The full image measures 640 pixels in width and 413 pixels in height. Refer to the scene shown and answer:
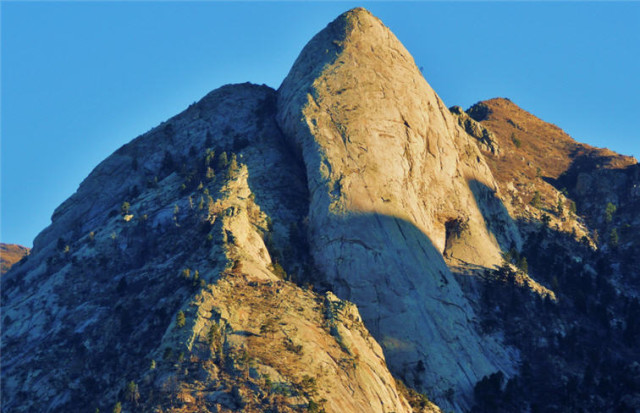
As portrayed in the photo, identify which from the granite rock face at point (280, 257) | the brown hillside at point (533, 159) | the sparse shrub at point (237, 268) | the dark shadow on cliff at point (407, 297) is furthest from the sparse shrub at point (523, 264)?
the sparse shrub at point (237, 268)

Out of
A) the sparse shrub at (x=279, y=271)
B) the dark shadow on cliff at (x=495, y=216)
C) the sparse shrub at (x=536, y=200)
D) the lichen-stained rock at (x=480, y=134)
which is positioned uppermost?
the lichen-stained rock at (x=480, y=134)

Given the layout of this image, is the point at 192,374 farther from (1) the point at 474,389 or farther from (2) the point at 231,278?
(1) the point at 474,389

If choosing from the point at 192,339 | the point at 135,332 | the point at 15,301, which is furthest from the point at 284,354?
the point at 15,301

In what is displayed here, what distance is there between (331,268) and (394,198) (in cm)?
1482

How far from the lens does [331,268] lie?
101688 millimetres

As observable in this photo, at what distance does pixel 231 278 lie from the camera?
87938 mm

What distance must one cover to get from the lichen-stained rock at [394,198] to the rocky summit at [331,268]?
0.33 meters

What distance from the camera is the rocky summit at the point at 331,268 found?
80125 millimetres

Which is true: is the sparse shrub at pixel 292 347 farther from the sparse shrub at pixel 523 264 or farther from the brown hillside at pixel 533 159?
the brown hillside at pixel 533 159

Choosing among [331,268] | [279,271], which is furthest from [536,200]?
[279,271]

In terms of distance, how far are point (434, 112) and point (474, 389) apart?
170 ft

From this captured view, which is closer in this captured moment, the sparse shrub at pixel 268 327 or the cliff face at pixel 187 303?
the cliff face at pixel 187 303

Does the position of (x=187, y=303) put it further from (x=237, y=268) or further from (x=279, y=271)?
(x=279, y=271)

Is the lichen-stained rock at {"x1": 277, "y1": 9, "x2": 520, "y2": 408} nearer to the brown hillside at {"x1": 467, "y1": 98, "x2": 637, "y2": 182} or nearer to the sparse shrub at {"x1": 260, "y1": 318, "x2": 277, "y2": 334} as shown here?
the sparse shrub at {"x1": 260, "y1": 318, "x2": 277, "y2": 334}
